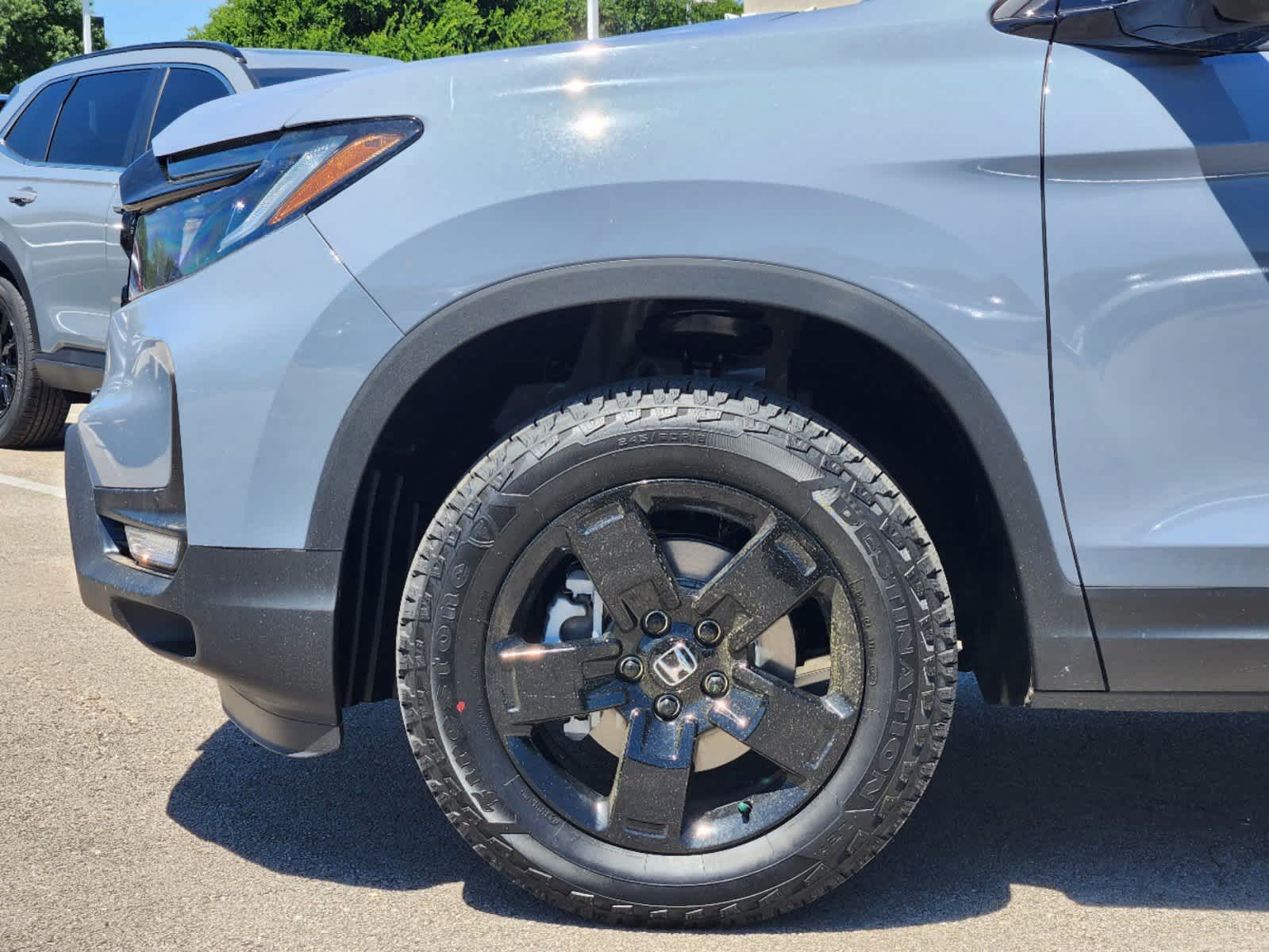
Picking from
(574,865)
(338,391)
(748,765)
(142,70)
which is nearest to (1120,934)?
(748,765)

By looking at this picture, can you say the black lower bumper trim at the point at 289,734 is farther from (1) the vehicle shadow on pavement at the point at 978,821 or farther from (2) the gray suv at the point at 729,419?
(1) the vehicle shadow on pavement at the point at 978,821

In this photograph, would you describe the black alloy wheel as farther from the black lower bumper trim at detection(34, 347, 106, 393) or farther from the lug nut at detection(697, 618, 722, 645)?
the lug nut at detection(697, 618, 722, 645)

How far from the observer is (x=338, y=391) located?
7.20ft

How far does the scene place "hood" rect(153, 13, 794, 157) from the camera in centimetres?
221

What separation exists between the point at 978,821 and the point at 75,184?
527 centimetres

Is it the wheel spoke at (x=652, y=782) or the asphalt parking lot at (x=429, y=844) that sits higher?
the wheel spoke at (x=652, y=782)

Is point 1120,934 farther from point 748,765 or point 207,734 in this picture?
point 207,734

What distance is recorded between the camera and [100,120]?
654cm

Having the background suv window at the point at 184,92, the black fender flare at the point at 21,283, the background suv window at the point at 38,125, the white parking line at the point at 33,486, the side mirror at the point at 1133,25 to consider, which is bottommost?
the white parking line at the point at 33,486

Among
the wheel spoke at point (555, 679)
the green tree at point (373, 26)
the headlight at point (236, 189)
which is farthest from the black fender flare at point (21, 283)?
the green tree at point (373, 26)

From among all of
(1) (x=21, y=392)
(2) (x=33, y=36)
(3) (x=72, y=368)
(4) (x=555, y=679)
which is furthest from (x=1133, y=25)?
(2) (x=33, y=36)

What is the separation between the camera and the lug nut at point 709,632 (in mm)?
2236

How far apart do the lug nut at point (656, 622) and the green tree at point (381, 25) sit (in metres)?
21.4

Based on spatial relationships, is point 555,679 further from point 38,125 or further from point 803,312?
point 38,125
